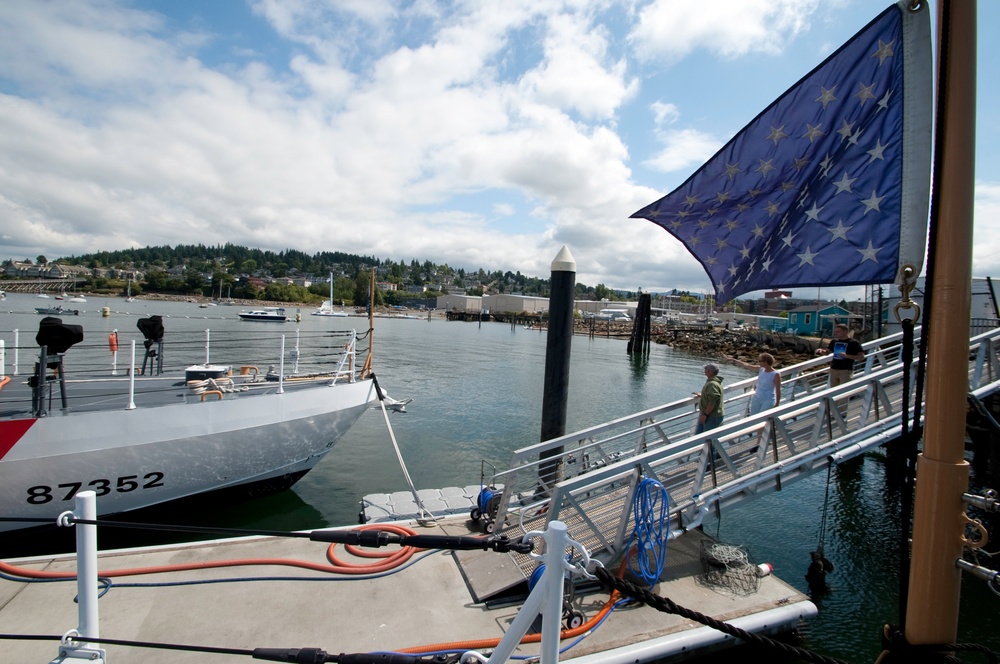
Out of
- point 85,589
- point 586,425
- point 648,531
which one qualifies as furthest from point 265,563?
point 586,425

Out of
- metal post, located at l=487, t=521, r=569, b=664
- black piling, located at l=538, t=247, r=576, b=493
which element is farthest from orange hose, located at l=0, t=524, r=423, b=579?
metal post, located at l=487, t=521, r=569, b=664

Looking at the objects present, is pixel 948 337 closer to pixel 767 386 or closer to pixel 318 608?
pixel 318 608

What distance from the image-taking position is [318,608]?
5406mm

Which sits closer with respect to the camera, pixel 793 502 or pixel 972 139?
pixel 972 139

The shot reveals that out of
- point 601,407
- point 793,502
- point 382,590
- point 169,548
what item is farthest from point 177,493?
point 601,407

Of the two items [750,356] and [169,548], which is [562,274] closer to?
[169,548]

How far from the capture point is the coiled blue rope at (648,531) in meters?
6.01

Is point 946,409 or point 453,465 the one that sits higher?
point 946,409

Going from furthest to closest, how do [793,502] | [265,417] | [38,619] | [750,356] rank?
[750,356], [793,502], [265,417], [38,619]

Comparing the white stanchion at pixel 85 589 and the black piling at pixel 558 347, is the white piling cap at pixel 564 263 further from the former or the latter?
the white stanchion at pixel 85 589

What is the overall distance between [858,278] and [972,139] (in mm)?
1705

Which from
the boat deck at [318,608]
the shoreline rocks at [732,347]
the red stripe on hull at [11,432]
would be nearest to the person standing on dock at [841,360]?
the boat deck at [318,608]

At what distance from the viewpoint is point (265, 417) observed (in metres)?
9.45

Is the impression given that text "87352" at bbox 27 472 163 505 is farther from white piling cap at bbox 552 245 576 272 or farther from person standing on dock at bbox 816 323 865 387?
person standing on dock at bbox 816 323 865 387
